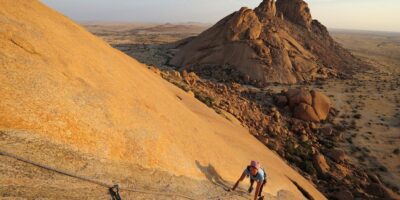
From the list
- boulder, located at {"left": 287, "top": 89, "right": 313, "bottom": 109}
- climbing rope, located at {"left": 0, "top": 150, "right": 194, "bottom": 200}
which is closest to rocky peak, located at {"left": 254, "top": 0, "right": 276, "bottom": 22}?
boulder, located at {"left": 287, "top": 89, "right": 313, "bottom": 109}

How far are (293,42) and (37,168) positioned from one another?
127 feet

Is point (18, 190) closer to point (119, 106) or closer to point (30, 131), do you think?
point (30, 131)

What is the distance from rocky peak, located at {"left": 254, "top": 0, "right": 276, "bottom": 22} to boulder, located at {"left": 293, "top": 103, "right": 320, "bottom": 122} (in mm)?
21677

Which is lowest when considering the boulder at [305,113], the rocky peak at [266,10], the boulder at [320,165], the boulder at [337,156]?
the boulder at [337,156]

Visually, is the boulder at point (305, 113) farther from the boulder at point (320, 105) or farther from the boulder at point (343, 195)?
the boulder at point (343, 195)

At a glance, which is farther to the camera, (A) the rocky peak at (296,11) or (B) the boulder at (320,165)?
(A) the rocky peak at (296,11)

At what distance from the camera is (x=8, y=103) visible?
5000 mm

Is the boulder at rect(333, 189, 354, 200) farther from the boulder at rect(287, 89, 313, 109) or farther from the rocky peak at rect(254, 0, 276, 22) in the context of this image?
the rocky peak at rect(254, 0, 276, 22)

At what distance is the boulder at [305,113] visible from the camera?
22.4 m

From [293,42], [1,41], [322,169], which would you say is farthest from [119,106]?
[293,42]

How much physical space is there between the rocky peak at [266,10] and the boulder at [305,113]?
21.7 m

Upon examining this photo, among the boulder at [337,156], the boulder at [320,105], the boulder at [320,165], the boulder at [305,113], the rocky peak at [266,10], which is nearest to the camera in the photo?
the boulder at [320,165]

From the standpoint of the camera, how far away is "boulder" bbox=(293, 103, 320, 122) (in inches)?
880

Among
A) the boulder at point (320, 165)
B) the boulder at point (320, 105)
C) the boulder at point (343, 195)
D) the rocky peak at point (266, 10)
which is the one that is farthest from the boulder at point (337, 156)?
the rocky peak at point (266, 10)
